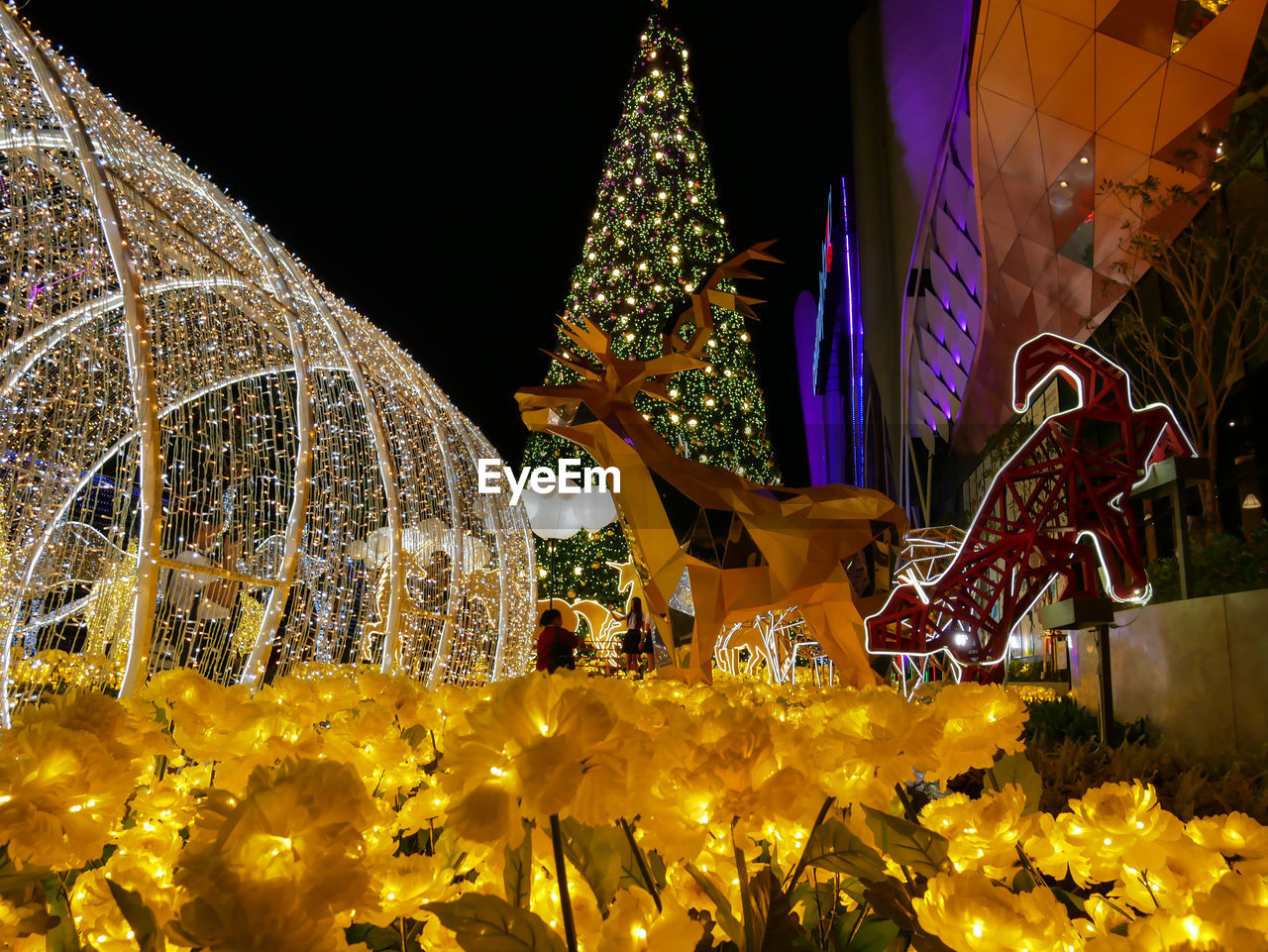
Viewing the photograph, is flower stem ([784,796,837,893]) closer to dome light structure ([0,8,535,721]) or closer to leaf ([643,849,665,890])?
leaf ([643,849,665,890])

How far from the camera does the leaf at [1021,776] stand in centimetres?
141

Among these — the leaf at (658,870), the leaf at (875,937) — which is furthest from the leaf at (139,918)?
the leaf at (875,937)

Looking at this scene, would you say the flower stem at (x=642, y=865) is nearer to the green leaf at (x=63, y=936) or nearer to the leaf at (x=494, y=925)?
the leaf at (x=494, y=925)

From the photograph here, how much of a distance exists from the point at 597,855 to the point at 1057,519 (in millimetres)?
5973

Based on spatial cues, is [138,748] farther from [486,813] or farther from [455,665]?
[455,665]

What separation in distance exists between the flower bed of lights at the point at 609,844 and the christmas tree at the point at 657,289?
1794cm

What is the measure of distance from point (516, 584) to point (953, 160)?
1999 centimetres

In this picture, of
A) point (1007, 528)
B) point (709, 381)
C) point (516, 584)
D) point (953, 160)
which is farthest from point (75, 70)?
point (953, 160)

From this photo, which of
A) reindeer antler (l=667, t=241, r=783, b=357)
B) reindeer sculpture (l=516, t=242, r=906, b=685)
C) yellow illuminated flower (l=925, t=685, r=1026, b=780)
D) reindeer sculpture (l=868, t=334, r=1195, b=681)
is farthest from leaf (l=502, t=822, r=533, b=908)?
reindeer antler (l=667, t=241, r=783, b=357)

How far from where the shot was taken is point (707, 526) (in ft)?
25.1

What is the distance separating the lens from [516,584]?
9.04 m

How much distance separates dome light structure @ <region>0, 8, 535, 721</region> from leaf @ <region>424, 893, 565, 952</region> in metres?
3.68

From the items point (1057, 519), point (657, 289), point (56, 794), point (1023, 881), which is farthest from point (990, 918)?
point (657, 289)

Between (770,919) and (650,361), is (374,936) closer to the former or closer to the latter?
(770,919)
